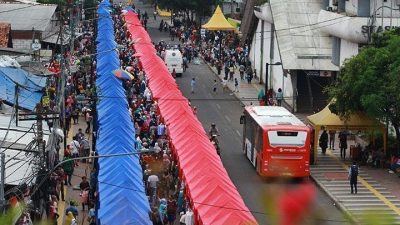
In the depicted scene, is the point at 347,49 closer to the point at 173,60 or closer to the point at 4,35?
the point at 173,60

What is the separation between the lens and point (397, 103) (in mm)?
31406

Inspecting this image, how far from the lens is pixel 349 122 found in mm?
33375

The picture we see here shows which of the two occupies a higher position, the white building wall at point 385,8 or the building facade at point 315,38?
the white building wall at point 385,8

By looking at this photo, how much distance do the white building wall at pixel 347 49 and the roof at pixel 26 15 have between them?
18826 mm

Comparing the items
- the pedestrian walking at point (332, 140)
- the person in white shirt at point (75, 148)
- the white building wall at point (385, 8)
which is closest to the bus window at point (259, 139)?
the pedestrian walking at point (332, 140)

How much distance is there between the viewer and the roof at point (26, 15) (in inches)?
2157

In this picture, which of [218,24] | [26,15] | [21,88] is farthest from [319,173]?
[218,24]

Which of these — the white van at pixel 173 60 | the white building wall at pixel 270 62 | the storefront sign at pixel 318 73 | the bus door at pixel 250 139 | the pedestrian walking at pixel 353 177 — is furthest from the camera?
the white van at pixel 173 60

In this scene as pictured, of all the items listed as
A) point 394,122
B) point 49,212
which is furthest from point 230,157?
point 49,212

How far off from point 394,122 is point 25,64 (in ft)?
66.4

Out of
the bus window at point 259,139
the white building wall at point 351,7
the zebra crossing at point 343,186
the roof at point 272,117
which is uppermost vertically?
the white building wall at point 351,7

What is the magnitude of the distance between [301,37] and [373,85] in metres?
15.4

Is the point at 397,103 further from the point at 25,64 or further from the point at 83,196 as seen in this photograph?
the point at 25,64

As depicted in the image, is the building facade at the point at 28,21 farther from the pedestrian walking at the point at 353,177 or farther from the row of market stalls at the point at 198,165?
the pedestrian walking at the point at 353,177
